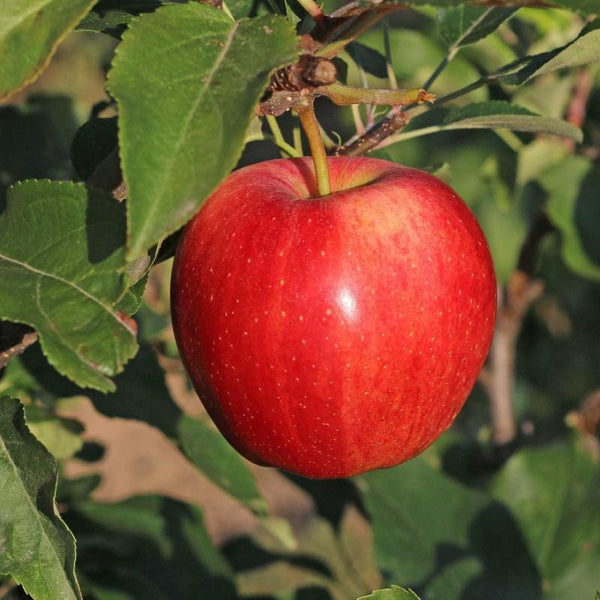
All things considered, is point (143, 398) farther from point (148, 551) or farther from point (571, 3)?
point (571, 3)

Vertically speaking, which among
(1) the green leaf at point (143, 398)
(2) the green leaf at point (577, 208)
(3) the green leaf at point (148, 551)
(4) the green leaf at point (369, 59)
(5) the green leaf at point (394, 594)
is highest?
(4) the green leaf at point (369, 59)

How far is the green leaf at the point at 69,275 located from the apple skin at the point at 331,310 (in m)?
0.10

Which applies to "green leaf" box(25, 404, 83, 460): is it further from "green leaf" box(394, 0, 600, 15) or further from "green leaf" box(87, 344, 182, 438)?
"green leaf" box(394, 0, 600, 15)

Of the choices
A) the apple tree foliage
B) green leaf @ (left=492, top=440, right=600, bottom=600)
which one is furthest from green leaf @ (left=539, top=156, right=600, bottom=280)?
green leaf @ (left=492, top=440, right=600, bottom=600)

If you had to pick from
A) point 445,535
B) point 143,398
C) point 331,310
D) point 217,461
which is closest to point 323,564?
point 445,535

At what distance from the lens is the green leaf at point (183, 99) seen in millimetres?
494

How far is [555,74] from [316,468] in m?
1.06

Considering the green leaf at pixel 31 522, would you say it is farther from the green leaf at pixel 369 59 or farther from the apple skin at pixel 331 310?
the green leaf at pixel 369 59

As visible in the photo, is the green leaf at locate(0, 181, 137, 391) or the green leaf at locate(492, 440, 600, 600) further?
the green leaf at locate(492, 440, 600, 600)

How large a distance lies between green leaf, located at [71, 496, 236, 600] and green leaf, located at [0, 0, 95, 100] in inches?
32.4

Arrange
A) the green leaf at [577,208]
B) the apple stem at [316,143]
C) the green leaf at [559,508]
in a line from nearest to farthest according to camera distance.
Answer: the apple stem at [316,143] < the green leaf at [559,508] < the green leaf at [577,208]

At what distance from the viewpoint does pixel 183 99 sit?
532 mm

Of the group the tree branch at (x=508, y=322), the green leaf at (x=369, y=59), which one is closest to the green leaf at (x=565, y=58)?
the green leaf at (x=369, y=59)

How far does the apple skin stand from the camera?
65 centimetres
